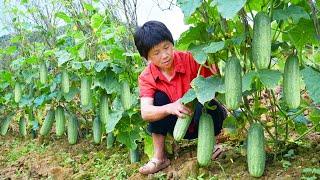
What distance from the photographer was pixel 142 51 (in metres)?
3.40

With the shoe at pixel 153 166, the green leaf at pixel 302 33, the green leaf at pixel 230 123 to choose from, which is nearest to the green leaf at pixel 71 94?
the shoe at pixel 153 166

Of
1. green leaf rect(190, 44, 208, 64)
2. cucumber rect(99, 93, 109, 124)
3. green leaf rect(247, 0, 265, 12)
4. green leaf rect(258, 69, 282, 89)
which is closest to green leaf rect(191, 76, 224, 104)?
green leaf rect(190, 44, 208, 64)

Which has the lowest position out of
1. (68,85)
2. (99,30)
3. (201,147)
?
(201,147)

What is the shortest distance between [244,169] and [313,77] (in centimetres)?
102

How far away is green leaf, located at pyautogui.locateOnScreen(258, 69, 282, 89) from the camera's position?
Answer: 7.85 ft

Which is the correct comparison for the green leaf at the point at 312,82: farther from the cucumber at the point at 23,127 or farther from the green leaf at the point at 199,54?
the cucumber at the point at 23,127

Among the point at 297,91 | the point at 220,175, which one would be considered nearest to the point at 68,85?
the point at 220,175

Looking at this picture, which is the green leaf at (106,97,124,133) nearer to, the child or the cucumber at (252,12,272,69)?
the child

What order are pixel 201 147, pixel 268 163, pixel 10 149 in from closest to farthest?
pixel 201 147
pixel 268 163
pixel 10 149

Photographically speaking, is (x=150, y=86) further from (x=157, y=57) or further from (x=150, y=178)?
(x=150, y=178)

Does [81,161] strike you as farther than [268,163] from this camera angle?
Yes

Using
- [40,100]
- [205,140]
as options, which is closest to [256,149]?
[205,140]

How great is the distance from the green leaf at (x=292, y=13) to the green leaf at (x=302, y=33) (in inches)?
8.4

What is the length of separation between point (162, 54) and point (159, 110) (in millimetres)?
372
